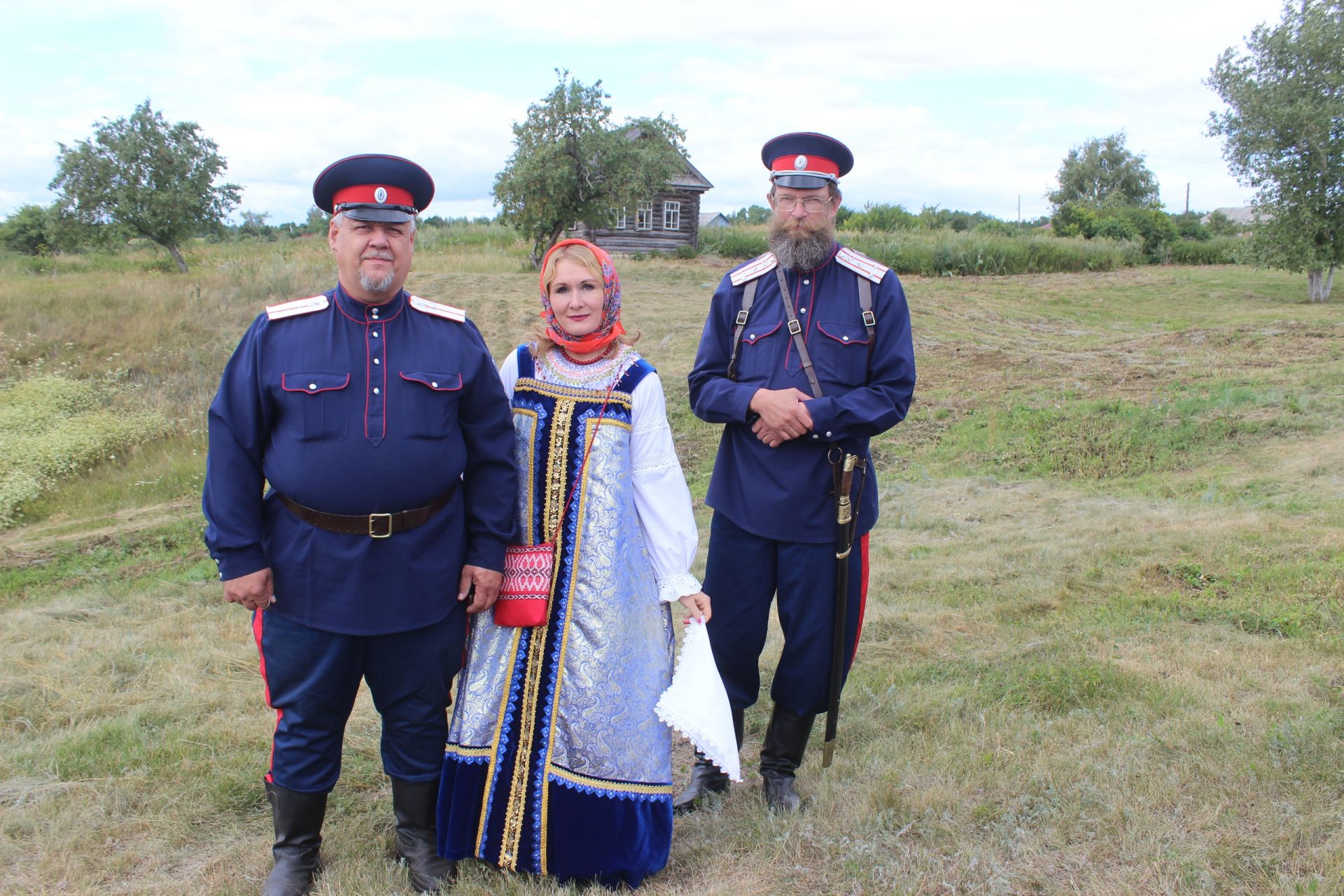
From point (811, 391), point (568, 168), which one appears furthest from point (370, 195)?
point (568, 168)

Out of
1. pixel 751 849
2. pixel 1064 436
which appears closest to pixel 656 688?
pixel 751 849

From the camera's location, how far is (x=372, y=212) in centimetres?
235

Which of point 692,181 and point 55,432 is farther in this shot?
point 692,181

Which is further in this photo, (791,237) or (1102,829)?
(791,237)

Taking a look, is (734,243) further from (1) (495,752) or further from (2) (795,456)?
(1) (495,752)

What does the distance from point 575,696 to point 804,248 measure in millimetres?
1557

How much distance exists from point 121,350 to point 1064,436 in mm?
13699

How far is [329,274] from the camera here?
17.2 meters

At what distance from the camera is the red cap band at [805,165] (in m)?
2.91

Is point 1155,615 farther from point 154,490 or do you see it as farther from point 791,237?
point 154,490

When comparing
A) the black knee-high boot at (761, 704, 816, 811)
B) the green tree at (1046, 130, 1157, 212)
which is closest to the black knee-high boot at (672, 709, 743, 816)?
the black knee-high boot at (761, 704, 816, 811)

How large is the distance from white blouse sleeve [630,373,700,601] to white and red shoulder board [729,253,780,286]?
0.65 metres

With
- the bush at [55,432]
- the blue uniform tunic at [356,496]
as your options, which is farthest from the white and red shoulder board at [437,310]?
the bush at [55,432]

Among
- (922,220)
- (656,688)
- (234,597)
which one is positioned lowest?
(656,688)
